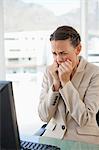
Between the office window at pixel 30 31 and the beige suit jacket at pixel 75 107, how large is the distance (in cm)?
154

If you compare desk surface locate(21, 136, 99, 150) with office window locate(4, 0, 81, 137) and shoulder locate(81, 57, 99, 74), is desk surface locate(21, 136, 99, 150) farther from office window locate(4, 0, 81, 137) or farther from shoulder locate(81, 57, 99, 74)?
office window locate(4, 0, 81, 137)

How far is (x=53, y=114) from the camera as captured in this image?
5.66 feet

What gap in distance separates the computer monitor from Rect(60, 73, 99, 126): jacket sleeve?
667mm

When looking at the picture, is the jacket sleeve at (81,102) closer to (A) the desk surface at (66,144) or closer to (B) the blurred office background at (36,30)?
(A) the desk surface at (66,144)

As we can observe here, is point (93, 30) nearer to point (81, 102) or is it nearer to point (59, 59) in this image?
point (59, 59)

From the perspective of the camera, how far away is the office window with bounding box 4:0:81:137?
319 cm

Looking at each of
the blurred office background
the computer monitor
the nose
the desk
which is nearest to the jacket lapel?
the nose

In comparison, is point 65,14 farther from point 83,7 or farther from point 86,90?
point 86,90

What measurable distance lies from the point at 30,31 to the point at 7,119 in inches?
96.0

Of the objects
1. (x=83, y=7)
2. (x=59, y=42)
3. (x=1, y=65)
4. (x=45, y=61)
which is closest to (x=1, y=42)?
(x=1, y=65)

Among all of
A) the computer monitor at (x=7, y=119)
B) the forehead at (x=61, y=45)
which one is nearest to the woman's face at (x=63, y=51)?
the forehead at (x=61, y=45)

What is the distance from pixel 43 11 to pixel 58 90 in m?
1.80

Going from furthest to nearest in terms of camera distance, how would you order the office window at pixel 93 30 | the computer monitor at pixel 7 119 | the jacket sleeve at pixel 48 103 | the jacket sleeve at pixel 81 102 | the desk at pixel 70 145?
the office window at pixel 93 30, the jacket sleeve at pixel 48 103, the jacket sleeve at pixel 81 102, the desk at pixel 70 145, the computer monitor at pixel 7 119

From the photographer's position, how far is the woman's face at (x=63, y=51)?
1613mm
